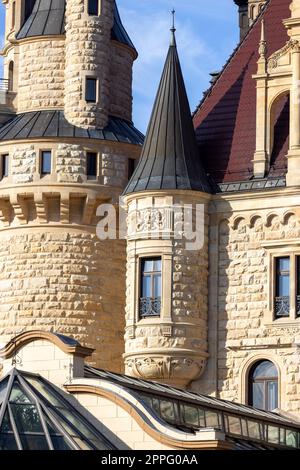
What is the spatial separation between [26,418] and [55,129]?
19.3m

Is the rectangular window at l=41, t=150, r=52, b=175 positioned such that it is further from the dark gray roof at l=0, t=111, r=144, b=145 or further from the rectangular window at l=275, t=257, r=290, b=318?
the rectangular window at l=275, t=257, r=290, b=318

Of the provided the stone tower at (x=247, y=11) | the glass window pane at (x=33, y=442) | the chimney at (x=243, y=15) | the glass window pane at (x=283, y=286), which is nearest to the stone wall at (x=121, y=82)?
the stone tower at (x=247, y=11)

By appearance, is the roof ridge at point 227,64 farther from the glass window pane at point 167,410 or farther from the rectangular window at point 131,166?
the glass window pane at point 167,410

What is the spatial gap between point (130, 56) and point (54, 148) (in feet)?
15.2

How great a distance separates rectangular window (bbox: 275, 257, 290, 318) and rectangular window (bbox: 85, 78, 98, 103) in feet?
28.6

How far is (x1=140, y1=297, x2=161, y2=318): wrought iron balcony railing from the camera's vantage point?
54.6m

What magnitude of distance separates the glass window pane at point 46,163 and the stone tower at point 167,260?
12.9 ft

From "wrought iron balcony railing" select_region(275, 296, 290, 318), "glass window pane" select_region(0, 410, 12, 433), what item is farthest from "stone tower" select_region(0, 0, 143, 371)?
"glass window pane" select_region(0, 410, 12, 433)

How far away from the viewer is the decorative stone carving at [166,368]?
54156mm

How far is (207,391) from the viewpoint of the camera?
180 feet
